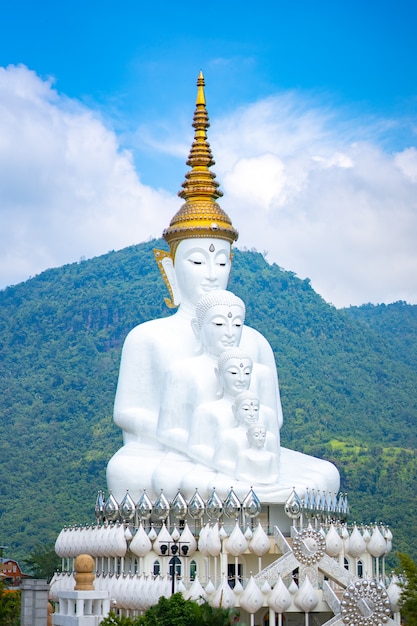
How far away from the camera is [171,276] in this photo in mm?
30703

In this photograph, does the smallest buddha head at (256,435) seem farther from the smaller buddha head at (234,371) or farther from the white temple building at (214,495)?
the smaller buddha head at (234,371)

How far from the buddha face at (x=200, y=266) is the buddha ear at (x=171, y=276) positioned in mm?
423

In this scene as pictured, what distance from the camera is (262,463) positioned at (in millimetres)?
26609

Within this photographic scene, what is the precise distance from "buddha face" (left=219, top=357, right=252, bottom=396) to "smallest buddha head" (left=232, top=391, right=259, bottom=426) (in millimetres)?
435

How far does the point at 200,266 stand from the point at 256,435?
16.2 ft

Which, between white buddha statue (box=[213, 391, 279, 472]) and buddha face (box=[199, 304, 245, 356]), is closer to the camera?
white buddha statue (box=[213, 391, 279, 472])

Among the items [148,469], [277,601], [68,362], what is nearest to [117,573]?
[148,469]

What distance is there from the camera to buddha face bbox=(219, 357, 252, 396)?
27547 mm

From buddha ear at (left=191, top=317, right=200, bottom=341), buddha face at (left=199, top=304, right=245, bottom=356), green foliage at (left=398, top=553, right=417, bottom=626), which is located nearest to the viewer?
green foliage at (left=398, top=553, right=417, bottom=626)

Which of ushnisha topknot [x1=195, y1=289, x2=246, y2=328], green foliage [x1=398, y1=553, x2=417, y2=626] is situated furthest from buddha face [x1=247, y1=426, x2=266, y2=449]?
green foliage [x1=398, y1=553, x2=417, y2=626]

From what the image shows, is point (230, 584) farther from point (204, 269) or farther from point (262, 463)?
point (204, 269)

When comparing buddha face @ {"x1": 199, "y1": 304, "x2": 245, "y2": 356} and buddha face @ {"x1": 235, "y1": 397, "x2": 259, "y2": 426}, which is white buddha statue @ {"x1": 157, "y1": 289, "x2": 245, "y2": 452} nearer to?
buddha face @ {"x1": 199, "y1": 304, "x2": 245, "y2": 356}

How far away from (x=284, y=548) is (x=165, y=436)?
11.7 ft

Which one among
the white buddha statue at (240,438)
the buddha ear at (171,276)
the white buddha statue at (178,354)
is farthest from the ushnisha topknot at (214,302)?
the white buddha statue at (240,438)
